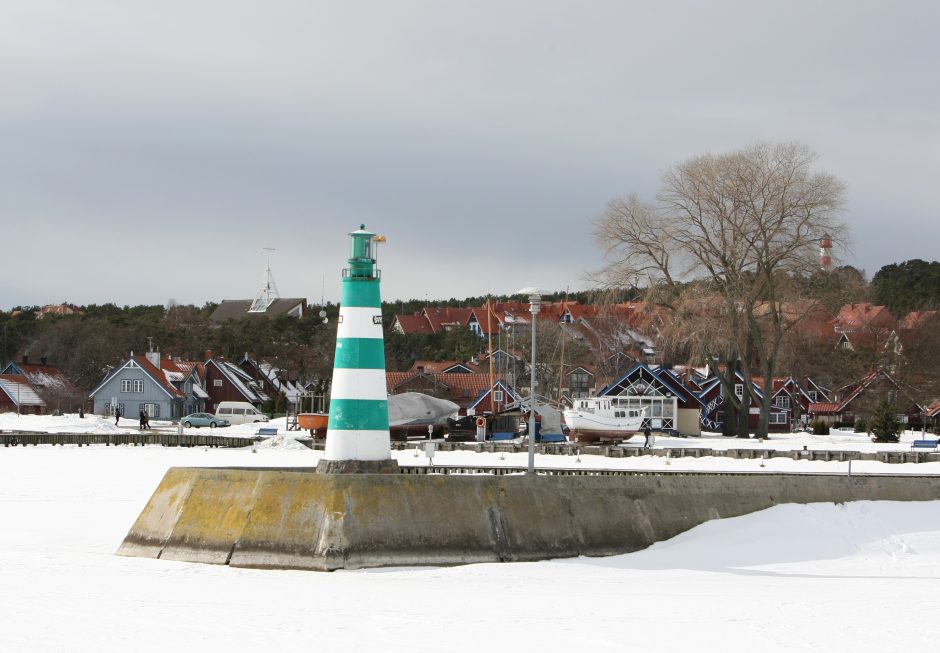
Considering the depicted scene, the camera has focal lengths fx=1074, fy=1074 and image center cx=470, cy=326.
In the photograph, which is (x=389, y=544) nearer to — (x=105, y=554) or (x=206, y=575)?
(x=206, y=575)

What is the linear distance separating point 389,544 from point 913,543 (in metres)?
9.35

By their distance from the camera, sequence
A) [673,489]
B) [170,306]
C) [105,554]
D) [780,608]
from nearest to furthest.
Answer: [780,608]
[105,554]
[673,489]
[170,306]

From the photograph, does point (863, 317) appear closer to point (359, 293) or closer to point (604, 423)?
point (604, 423)

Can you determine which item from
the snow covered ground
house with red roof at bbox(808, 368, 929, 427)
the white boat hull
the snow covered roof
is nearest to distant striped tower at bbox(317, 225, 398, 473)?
the snow covered ground

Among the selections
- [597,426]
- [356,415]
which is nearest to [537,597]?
[356,415]

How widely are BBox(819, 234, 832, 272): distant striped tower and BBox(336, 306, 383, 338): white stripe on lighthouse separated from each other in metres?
41.0

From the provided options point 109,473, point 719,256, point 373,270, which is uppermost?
point 719,256

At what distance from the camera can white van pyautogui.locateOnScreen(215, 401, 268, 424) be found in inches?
2749

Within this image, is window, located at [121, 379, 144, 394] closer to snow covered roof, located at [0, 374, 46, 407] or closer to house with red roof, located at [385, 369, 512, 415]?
snow covered roof, located at [0, 374, 46, 407]

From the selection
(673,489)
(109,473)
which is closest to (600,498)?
(673,489)

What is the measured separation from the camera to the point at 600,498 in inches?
678

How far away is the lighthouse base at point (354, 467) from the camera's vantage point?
54.8ft

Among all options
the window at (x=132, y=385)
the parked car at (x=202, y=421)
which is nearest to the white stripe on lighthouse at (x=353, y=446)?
the parked car at (x=202, y=421)

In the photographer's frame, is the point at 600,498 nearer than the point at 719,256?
Yes
